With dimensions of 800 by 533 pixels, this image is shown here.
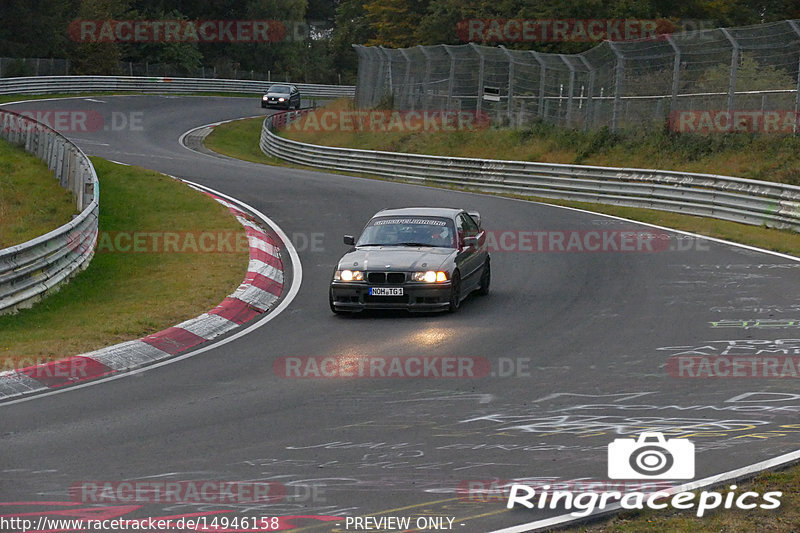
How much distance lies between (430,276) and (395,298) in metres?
0.54

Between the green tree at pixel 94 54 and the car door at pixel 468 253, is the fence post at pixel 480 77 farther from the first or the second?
the green tree at pixel 94 54

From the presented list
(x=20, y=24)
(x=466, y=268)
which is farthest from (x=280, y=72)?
(x=466, y=268)

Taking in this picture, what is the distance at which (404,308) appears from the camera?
47.6ft

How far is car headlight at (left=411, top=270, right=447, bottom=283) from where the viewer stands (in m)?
14.4

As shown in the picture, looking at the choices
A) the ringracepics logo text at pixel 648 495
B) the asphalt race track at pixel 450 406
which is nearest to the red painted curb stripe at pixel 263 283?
the asphalt race track at pixel 450 406

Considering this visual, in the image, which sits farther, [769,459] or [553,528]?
[769,459]

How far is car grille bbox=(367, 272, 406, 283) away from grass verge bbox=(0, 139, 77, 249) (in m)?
9.67

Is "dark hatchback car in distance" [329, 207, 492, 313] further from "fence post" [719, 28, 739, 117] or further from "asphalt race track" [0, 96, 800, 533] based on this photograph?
"fence post" [719, 28, 739, 117]

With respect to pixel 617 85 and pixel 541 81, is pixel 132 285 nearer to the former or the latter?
pixel 617 85

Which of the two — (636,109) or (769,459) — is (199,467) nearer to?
(769,459)

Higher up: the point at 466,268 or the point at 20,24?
the point at 20,24

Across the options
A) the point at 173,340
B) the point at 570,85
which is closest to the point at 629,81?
the point at 570,85

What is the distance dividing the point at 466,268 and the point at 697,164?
15.3 meters

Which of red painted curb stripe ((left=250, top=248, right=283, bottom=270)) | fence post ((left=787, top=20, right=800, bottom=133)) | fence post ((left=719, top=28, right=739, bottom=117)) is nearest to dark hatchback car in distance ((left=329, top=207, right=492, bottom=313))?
red painted curb stripe ((left=250, top=248, right=283, bottom=270))
